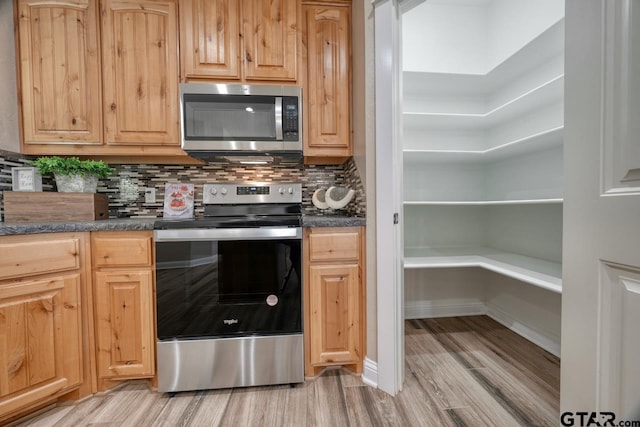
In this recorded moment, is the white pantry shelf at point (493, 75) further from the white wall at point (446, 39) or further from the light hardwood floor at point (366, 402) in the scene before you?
the light hardwood floor at point (366, 402)

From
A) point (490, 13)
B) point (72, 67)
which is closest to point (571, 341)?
point (490, 13)

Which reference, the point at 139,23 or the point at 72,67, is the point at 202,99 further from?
the point at 72,67

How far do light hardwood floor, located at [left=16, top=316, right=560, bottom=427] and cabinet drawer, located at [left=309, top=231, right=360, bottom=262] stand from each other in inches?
28.4

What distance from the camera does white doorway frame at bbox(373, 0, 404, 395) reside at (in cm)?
135

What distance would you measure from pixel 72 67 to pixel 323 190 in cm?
174

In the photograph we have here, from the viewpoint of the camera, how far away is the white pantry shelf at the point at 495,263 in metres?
1.56

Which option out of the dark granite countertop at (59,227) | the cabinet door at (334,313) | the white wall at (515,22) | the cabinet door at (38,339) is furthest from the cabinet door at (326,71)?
the cabinet door at (38,339)

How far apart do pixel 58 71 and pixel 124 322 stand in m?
1.56

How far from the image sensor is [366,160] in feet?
4.85

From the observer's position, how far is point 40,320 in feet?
4.16

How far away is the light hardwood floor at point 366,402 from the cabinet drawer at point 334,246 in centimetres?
72

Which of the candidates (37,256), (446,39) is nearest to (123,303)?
(37,256)

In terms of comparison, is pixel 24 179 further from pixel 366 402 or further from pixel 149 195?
pixel 366 402

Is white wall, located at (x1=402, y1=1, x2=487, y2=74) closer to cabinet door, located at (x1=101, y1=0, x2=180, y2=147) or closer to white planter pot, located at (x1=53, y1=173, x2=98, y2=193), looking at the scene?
cabinet door, located at (x1=101, y1=0, x2=180, y2=147)
